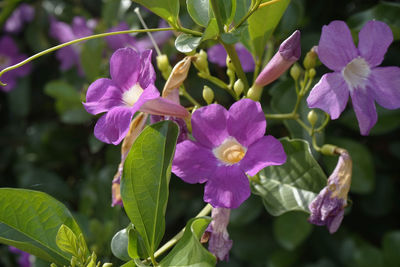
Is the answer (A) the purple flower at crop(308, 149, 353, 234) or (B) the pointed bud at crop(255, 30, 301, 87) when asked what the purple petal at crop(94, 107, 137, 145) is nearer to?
(B) the pointed bud at crop(255, 30, 301, 87)

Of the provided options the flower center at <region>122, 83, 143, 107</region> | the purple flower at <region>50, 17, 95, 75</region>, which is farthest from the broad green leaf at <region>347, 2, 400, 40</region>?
the purple flower at <region>50, 17, 95, 75</region>

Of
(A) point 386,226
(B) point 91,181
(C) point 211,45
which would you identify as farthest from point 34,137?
(A) point 386,226

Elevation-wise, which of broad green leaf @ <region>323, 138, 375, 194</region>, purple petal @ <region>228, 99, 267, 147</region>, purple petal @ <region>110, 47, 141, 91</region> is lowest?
broad green leaf @ <region>323, 138, 375, 194</region>

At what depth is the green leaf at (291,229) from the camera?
2.05 meters

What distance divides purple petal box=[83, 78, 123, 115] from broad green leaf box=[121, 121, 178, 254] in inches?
6.4

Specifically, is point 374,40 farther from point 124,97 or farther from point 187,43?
point 124,97

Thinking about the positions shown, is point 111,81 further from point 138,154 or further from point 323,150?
point 323,150

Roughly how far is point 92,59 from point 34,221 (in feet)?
4.30

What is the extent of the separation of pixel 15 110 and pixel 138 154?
7.01 ft

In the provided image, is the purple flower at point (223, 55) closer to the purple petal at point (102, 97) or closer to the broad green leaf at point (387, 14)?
the broad green leaf at point (387, 14)

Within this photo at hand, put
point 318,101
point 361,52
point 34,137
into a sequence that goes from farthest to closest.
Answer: point 34,137
point 361,52
point 318,101

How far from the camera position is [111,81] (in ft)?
3.92

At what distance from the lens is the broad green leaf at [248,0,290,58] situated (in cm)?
126

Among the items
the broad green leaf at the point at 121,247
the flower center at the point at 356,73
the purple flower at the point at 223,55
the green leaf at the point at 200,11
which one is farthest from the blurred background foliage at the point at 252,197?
the green leaf at the point at 200,11
